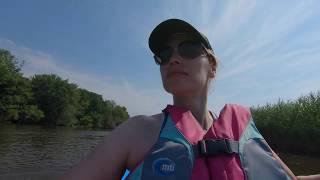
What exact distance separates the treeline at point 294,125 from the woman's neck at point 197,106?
62.8 ft

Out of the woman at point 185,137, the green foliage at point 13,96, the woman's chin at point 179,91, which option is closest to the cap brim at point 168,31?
the woman at point 185,137

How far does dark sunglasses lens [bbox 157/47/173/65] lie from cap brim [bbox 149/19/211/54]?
43mm

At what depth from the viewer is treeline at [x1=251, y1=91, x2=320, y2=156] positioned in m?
20.2

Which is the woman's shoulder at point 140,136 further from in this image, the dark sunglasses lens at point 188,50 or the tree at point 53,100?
the tree at point 53,100

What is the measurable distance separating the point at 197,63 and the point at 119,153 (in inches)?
28.2

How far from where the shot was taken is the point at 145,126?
177 cm

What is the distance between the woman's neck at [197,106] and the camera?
2109mm

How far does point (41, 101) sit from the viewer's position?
69.5 meters

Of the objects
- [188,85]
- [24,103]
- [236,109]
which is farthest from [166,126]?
[24,103]

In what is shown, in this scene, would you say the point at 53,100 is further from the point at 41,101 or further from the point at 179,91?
the point at 179,91

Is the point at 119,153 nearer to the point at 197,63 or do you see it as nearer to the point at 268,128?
the point at 197,63

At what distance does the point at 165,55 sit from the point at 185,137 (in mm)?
492

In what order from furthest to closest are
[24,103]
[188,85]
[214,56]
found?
[24,103] → [214,56] → [188,85]

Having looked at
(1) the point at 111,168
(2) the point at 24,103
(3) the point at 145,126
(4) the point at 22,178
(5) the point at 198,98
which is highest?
(2) the point at 24,103
